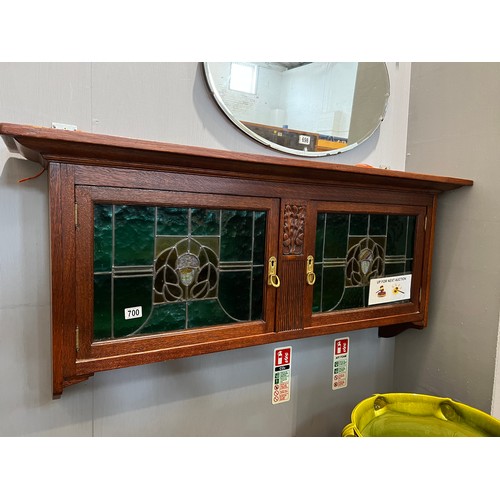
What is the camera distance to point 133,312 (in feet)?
2.58

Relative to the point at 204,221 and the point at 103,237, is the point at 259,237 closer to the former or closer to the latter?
the point at 204,221

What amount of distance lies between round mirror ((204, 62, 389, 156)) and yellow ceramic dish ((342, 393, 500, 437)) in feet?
2.80

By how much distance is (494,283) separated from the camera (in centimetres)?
110

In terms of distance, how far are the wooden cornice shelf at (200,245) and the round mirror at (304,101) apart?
25 centimetres

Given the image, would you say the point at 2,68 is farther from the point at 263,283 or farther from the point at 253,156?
the point at 263,283

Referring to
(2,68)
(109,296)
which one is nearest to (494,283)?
(109,296)

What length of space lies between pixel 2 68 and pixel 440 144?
1.35 m

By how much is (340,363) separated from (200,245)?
2.62ft

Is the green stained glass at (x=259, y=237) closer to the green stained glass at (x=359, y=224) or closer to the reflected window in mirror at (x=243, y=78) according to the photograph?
the green stained glass at (x=359, y=224)

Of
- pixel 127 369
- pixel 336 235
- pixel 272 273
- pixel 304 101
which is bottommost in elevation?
pixel 127 369

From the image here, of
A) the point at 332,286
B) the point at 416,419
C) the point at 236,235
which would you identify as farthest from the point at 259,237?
the point at 416,419

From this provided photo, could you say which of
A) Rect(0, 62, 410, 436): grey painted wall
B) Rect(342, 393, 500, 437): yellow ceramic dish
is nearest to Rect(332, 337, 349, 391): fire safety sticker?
Rect(0, 62, 410, 436): grey painted wall

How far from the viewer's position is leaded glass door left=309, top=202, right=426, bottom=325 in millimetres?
1002

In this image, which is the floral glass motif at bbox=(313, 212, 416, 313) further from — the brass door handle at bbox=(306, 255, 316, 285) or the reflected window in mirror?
the reflected window in mirror
